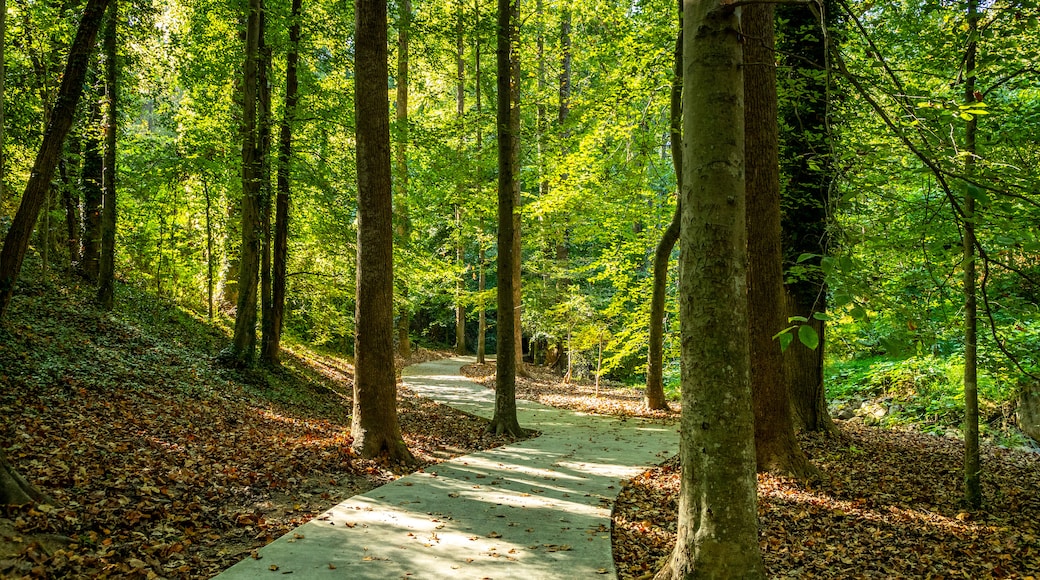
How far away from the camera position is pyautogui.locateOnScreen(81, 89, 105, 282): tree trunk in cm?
1224

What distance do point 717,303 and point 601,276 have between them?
12.1 m

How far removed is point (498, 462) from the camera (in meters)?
8.34

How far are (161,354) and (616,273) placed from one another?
1081cm

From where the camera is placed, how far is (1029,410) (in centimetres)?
973

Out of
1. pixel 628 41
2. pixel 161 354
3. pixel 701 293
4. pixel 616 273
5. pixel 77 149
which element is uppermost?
pixel 628 41

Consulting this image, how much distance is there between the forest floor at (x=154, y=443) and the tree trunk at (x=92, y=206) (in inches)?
40.4

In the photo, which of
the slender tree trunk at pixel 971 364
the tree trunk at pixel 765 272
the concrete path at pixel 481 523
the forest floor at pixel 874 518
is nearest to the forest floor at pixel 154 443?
the concrete path at pixel 481 523

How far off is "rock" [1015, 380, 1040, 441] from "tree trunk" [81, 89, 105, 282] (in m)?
18.1

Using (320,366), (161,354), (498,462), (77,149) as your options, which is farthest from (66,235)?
(498,462)

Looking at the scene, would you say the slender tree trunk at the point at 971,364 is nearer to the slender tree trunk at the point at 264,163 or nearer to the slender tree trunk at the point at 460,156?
the slender tree trunk at the point at 460,156

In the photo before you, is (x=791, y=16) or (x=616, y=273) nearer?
(x=791, y=16)

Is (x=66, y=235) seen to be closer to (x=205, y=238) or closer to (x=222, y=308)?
(x=205, y=238)

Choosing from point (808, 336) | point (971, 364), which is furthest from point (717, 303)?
point (971, 364)

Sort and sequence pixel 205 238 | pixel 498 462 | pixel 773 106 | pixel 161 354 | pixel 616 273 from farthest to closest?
pixel 616 273, pixel 205 238, pixel 161 354, pixel 498 462, pixel 773 106
